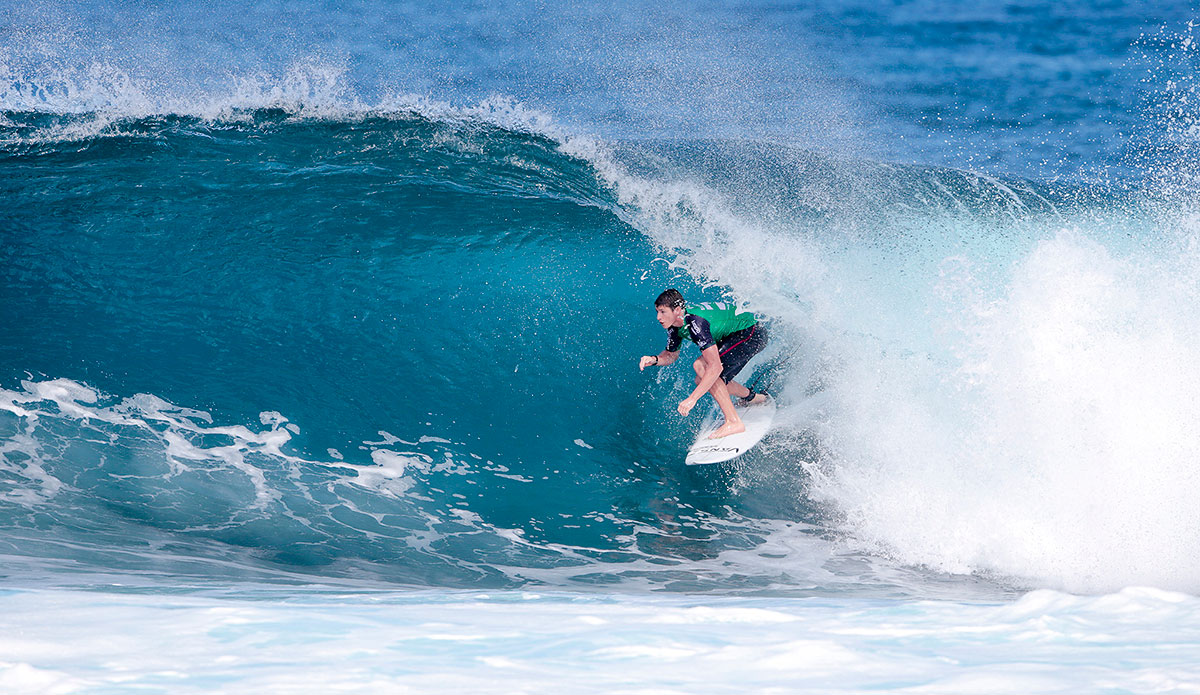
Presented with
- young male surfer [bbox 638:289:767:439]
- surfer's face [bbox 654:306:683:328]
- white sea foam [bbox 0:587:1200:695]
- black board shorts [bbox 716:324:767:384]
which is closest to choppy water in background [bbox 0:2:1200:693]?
white sea foam [bbox 0:587:1200:695]

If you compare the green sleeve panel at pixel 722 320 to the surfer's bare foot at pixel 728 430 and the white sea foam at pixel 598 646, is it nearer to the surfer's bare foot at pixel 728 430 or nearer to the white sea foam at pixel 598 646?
the surfer's bare foot at pixel 728 430

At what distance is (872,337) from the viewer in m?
6.64

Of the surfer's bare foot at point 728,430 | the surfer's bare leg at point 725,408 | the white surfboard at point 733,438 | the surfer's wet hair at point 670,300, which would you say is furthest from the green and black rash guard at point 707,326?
the white surfboard at point 733,438

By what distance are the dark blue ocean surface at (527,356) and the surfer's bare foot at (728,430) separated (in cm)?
28

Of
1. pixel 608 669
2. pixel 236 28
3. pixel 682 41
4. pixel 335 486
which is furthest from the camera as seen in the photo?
pixel 682 41

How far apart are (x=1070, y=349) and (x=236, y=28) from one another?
1669cm

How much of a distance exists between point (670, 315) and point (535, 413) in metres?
1.65

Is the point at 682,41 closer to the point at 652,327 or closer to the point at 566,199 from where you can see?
the point at 566,199

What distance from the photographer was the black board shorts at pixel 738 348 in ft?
19.0

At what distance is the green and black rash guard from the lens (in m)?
5.28

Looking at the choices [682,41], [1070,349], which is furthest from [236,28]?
[1070,349]

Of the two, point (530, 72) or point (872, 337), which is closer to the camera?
point (872, 337)

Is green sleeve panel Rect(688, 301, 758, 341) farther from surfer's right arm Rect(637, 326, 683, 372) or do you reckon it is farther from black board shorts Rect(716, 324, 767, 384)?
surfer's right arm Rect(637, 326, 683, 372)

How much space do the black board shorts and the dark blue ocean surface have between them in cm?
71
